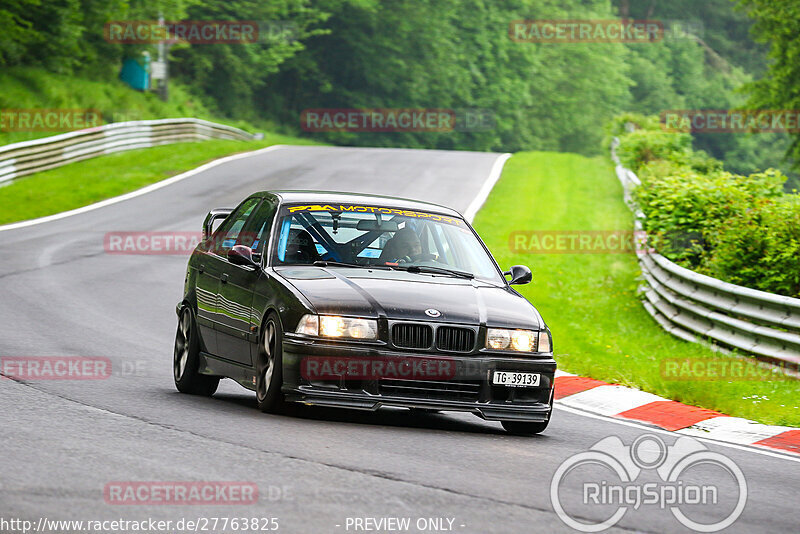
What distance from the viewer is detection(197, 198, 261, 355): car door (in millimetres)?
9648

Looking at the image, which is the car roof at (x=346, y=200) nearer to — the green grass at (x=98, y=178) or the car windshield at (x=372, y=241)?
the car windshield at (x=372, y=241)

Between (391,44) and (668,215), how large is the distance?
167ft

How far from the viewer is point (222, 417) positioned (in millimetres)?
8406

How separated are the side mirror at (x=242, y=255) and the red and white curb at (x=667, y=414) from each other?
3.10 m

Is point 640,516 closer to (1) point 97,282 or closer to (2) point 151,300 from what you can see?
(2) point 151,300

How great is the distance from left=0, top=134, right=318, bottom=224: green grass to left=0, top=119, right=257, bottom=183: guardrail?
25cm

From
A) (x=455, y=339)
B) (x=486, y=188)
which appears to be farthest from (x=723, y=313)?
(x=486, y=188)

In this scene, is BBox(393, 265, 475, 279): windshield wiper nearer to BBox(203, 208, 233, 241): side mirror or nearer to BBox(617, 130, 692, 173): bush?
BBox(203, 208, 233, 241): side mirror

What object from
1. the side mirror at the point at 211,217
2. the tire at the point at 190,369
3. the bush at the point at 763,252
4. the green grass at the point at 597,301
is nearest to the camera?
the tire at the point at 190,369

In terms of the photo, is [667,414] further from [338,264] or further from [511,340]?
[338,264]

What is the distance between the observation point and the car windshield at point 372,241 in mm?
9211

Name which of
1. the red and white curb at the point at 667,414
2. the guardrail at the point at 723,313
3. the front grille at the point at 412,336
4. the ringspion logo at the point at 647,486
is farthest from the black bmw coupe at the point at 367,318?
the guardrail at the point at 723,313

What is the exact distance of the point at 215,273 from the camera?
9.88m

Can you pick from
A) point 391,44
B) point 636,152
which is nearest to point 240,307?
point 636,152
